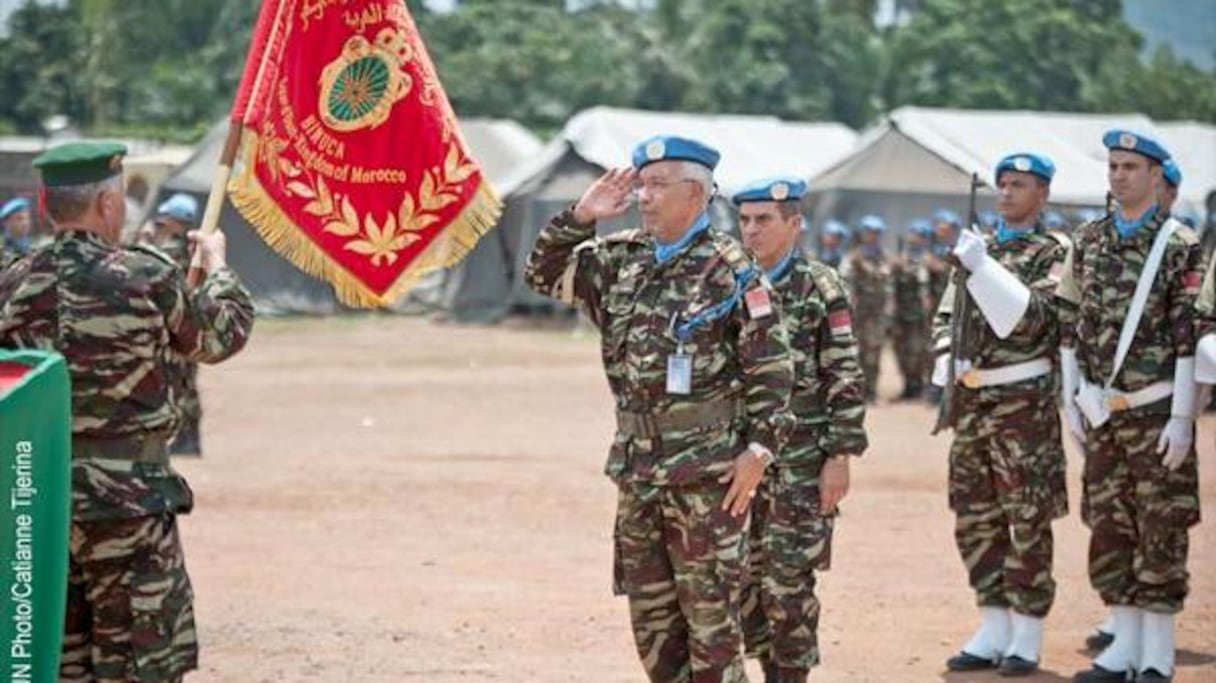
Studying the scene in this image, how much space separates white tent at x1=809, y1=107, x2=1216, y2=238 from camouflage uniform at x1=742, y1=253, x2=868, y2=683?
23.1 m

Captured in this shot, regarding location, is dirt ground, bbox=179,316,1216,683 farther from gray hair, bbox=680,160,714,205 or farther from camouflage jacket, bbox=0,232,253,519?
camouflage jacket, bbox=0,232,253,519

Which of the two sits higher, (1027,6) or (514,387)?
(1027,6)

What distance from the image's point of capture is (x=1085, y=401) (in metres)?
9.79

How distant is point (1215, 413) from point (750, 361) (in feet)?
55.6

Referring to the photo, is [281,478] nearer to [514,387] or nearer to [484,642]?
[484,642]

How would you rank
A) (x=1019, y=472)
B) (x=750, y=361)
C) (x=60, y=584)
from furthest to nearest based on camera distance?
(x=1019, y=472) → (x=750, y=361) → (x=60, y=584)

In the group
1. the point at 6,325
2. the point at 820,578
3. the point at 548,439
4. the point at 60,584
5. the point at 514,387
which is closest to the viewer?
the point at 60,584

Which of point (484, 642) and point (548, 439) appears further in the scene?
point (548, 439)

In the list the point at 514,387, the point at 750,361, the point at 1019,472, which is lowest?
the point at 514,387

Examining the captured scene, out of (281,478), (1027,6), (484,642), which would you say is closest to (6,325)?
(484,642)

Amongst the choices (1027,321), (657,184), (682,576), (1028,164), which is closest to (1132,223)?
(1028,164)

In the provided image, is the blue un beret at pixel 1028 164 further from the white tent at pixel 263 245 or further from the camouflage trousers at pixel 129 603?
the white tent at pixel 263 245

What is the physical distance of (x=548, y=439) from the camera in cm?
1997

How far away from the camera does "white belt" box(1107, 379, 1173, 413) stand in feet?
31.6
